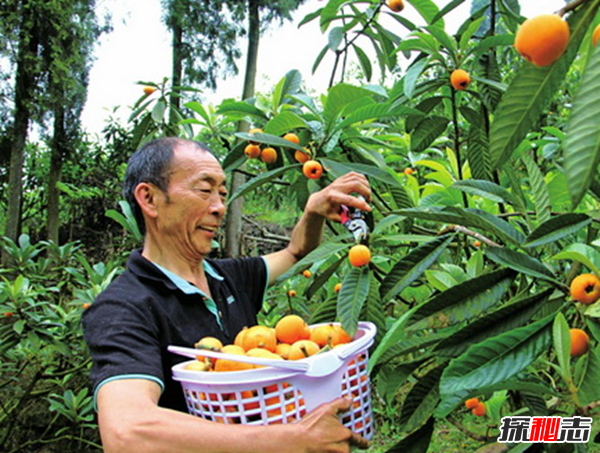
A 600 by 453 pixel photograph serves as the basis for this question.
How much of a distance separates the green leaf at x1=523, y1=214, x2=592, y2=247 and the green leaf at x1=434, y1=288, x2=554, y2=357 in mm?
81

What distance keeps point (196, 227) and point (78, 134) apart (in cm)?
591

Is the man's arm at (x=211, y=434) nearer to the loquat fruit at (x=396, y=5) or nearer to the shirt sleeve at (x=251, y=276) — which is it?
the shirt sleeve at (x=251, y=276)

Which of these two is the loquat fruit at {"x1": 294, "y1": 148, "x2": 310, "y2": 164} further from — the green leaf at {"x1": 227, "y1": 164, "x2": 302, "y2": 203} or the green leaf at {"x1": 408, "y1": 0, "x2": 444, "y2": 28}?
the green leaf at {"x1": 408, "y1": 0, "x2": 444, "y2": 28}

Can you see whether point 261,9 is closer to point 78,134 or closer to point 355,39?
point 78,134

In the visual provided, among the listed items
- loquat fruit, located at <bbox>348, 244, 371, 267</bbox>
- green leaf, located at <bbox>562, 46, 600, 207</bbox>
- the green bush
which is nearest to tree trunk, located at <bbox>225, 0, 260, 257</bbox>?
the green bush

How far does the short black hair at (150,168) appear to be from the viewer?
59.6 inches

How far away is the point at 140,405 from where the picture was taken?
995 mm

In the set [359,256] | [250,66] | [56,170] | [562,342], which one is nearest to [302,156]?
[359,256]

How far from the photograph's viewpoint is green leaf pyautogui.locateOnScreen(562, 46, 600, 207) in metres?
0.40

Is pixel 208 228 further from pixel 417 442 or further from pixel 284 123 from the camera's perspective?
pixel 417 442

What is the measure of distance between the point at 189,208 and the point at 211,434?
702 millimetres

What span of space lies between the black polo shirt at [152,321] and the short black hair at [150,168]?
19 centimetres

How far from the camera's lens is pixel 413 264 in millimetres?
1077

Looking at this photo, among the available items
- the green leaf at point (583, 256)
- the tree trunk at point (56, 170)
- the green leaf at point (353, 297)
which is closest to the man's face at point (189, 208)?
the green leaf at point (353, 297)
